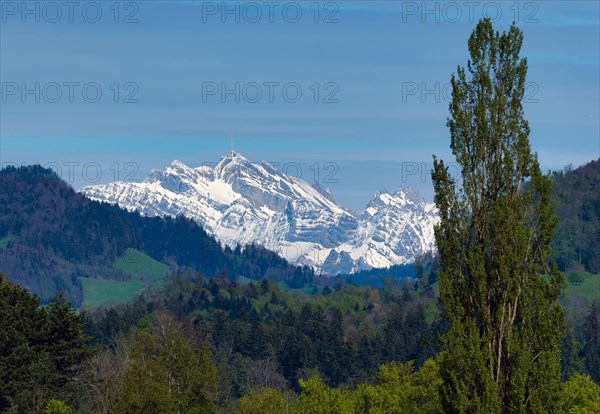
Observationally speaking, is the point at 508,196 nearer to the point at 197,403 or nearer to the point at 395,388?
the point at 197,403

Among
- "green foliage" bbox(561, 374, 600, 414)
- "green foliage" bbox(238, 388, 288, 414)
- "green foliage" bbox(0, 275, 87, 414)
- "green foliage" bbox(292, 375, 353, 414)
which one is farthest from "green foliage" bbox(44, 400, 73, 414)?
"green foliage" bbox(561, 374, 600, 414)

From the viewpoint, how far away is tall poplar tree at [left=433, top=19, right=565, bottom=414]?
60469 millimetres

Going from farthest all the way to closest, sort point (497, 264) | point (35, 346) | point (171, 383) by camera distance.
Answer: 1. point (35, 346)
2. point (171, 383)
3. point (497, 264)

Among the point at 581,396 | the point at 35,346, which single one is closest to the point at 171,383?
the point at 35,346

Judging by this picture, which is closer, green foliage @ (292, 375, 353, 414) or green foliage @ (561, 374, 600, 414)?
green foliage @ (292, 375, 353, 414)

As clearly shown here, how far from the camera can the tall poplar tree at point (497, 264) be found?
198 feet

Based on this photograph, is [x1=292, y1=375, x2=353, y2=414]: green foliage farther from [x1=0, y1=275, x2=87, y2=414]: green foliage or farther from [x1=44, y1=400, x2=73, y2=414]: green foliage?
[x1=0, y1=275, x2=87, y2=414]: green foliage

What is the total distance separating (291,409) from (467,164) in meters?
66.1

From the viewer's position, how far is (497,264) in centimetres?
6172

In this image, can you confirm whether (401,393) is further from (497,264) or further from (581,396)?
(497,264)

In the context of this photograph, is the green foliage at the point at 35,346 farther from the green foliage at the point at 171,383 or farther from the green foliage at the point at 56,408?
the green foliage at the point at 171,383

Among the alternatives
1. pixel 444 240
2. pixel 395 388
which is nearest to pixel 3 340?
pixel 395 388

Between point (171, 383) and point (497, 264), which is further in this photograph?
point (171, 383)

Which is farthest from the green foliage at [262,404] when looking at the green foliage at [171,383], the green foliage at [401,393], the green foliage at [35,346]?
the green foliage at [35,346]
